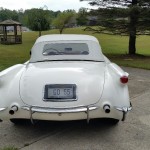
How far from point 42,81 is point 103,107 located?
3.08 feet

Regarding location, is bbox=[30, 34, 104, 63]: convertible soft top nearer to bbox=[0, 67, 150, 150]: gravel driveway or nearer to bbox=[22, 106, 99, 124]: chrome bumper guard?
bbox=[0, 67, 150, 150]: gravel driveway

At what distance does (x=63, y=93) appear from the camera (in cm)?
459

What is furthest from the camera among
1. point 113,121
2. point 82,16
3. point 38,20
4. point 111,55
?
point 38,20

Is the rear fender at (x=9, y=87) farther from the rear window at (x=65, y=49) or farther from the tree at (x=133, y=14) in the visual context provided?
the tree at (x=133, y=14)

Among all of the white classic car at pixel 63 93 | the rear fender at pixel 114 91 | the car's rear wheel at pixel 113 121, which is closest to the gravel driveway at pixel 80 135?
the car's rear wheel at pixel 113 121

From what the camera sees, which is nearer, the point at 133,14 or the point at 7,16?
the point at 133,14

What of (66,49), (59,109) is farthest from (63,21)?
(59,109)

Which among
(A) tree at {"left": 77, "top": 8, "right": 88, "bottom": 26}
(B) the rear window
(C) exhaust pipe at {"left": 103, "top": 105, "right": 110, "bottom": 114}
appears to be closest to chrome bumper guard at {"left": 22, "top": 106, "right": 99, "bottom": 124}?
(C) exhaust pipe at {"left": 103, "top": 105, "right": 110, "bottom": 114}

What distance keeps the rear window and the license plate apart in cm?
145

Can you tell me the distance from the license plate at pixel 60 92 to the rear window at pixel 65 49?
1450 millimetres

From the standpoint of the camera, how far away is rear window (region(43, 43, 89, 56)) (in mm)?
6016

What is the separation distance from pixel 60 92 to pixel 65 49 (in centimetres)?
167

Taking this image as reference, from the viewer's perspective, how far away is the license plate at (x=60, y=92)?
4566mm

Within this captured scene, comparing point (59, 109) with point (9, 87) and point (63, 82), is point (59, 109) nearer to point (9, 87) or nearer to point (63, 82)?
point (63, 82)
